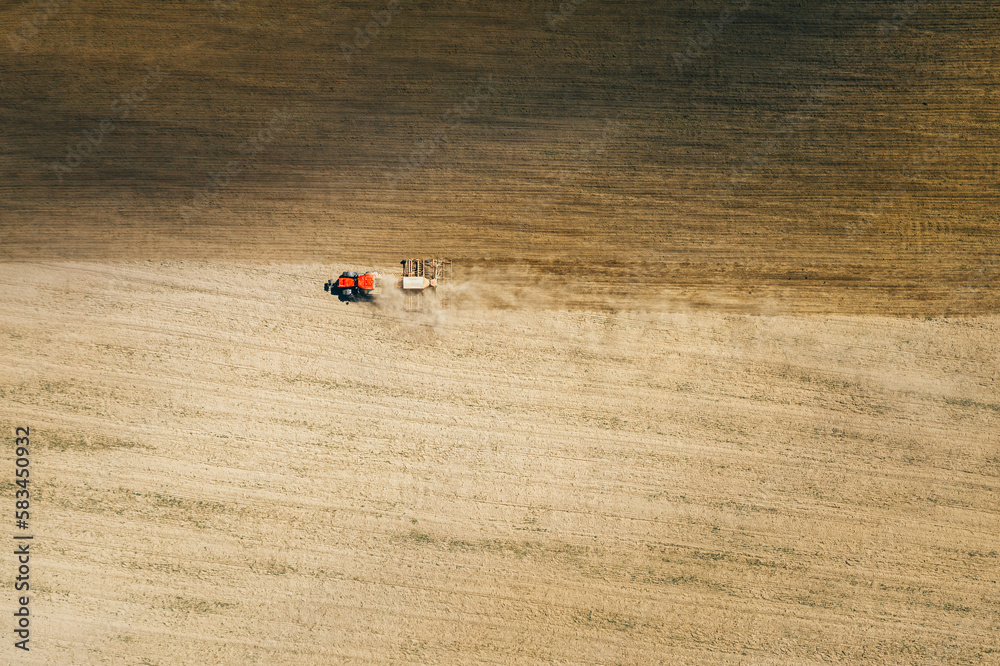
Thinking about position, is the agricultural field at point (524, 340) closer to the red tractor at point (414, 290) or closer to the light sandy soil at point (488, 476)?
the light sandy soil at point (488, 476)

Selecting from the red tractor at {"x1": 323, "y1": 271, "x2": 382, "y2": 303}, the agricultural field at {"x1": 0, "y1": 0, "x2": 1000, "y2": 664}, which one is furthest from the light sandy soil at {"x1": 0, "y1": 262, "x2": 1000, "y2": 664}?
the red tractor at {"x1": 323, "y1": 271, "x2": 382, "y2": 303}

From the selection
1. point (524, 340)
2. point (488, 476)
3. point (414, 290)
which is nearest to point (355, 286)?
point (414, 290)

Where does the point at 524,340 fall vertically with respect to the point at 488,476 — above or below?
above

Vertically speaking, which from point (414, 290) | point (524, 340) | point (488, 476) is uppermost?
point (414, 290)

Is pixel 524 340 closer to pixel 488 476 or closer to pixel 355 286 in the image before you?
pixel 488 476

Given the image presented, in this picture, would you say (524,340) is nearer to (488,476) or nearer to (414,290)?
(414,290)

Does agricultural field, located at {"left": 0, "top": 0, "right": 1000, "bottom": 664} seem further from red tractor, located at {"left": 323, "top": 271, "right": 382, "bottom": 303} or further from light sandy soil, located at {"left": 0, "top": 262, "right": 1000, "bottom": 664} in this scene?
red tractor, located at {"left": 323, "top": 271, "right": 382, "bottom": 303}

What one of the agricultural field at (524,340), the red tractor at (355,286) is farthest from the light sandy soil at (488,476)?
the red tractor at (355,286)
